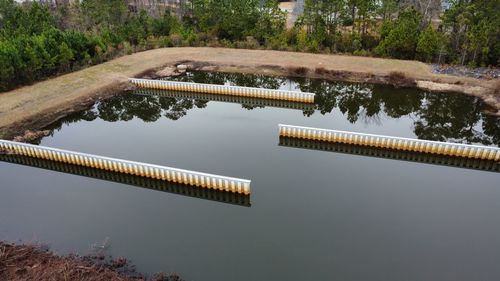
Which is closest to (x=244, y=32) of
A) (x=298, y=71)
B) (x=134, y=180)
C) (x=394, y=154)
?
(x=298, y=71)

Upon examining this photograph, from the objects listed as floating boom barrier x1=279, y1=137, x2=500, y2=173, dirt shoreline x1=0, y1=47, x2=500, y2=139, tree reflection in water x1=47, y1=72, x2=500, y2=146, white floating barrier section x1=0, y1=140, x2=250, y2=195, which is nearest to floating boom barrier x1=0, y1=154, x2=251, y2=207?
white floating barrier section x1=0, y1=140, x2=250, y2=195

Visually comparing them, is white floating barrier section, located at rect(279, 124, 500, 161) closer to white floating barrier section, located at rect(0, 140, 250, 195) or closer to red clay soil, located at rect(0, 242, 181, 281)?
white floating barrier section, located at rect(0, 140, 250, 195)

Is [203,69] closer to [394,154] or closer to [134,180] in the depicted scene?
[134,180]

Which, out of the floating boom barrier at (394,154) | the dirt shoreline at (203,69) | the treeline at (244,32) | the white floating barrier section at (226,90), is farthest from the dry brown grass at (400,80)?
the floating boom barrier at (394,154)

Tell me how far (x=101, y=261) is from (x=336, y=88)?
20.2 m

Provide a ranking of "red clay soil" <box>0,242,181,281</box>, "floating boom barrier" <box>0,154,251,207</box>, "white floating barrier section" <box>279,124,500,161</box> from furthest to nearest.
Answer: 1. "white floating barrier section" <box>279,124,500,161</box>
2. "floating boom barrier" <box>0,154,251,207</box>
3. "red clay soil" <box>0,242,181,281</box>

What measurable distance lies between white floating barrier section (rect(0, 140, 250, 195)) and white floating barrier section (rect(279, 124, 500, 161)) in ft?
18.4

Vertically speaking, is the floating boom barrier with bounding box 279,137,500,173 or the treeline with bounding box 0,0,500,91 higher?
the treeline with bounding box 0,0,500,91

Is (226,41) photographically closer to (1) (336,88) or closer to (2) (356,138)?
(1) (336,88)

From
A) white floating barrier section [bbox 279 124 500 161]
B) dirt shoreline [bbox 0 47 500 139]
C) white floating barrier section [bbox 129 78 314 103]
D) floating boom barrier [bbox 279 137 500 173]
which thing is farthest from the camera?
white floating barrier section [bbox 129 78 314 103]

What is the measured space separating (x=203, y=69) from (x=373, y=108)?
45.6 feet

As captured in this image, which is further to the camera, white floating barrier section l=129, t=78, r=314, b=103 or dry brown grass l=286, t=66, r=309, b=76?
dry brown grass l=286, t=66, r=309, b=76

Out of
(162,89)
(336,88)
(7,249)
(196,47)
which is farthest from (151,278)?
(196,47)

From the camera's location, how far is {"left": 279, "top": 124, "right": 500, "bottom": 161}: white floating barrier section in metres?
17.4
